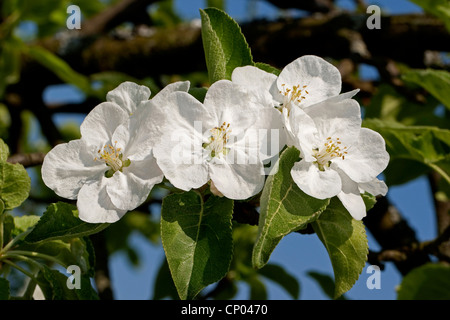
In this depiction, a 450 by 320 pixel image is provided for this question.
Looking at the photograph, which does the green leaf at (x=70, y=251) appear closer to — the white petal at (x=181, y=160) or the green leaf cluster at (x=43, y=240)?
the green leaf cluster at (x=43, y=240)

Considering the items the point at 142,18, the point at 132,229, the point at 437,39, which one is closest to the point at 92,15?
the point at 142,18

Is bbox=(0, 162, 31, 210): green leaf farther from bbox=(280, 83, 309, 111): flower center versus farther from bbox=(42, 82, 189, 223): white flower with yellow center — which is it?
bbox=(280, 83, 309, 111): flower center

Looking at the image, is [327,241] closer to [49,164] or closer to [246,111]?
[246,111]

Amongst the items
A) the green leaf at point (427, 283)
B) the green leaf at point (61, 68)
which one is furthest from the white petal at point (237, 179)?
the green leaf at point (61, 68)

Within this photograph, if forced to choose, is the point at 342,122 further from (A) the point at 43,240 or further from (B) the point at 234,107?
(A) the point at 43,240

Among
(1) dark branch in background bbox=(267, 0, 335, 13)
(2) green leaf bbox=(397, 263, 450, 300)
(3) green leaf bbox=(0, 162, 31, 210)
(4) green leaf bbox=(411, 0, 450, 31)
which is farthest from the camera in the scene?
(1) dark branch in background bbox=(267, 0, 335, 13)

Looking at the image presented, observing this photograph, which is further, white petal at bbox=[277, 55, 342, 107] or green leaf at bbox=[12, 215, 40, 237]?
green leaf at bbox=[12, 215, 40, 237]

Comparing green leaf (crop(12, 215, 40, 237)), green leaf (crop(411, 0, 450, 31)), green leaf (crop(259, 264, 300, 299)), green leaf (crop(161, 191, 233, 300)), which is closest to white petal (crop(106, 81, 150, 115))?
A: green leaf (crop(161, 191, 233, 300))
